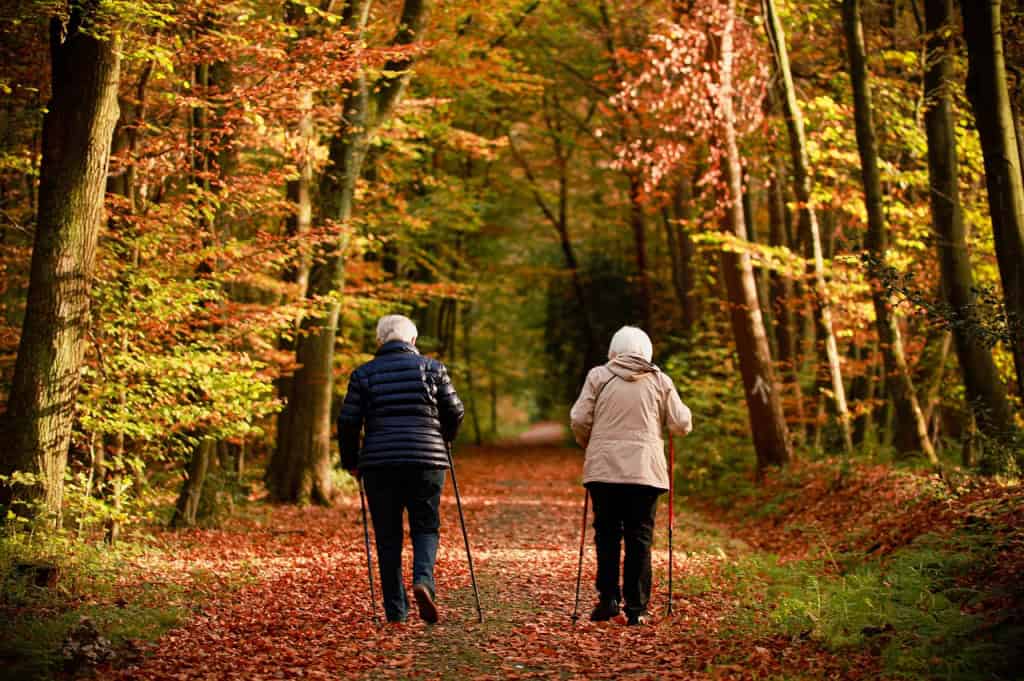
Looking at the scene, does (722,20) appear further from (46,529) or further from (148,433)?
(46,529)

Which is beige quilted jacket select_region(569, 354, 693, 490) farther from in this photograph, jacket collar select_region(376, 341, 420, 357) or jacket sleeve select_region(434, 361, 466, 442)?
jacket collar select_region(376, 341, 420, 357)

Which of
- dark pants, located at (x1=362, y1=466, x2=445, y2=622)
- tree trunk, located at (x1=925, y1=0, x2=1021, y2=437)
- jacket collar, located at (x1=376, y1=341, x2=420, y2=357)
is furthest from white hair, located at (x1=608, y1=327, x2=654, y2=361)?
tree trunk, located at (x1=925, y1=0, x2=1021, y2=437)

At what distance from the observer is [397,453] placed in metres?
7.14

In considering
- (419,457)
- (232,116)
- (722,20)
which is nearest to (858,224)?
(722,20)

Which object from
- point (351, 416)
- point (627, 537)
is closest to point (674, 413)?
point (627, 537)

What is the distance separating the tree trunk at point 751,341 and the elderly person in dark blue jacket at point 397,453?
9139mm

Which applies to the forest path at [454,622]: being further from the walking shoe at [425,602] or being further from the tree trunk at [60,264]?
the tree trunk at [60,264]

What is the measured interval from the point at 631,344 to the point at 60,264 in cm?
464

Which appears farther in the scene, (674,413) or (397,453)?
(674,413)

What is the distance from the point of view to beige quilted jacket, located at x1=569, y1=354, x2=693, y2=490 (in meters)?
7.23

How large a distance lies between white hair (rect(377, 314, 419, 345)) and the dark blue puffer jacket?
0.05m

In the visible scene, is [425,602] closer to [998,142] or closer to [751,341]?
[998,142]

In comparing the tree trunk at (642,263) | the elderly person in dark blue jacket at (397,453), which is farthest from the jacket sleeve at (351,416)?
the tree trunk at (642,263)

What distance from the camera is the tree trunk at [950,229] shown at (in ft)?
33.6
